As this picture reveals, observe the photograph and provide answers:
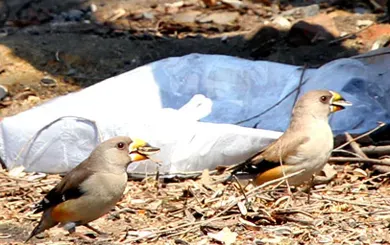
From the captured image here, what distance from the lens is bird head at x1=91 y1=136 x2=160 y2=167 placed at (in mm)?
7488

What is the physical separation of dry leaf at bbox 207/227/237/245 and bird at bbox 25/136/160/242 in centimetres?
67

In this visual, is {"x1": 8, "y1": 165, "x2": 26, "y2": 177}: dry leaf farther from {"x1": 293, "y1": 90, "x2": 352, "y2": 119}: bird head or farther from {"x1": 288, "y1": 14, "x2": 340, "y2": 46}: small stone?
{"x1": 288, "y1": 14, "x2": 340, "y2": 46}: small stone

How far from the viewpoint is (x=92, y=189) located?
24.0 feet

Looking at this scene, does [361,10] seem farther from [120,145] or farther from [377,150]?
[120,145]

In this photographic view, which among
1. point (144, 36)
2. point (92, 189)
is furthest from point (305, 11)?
point (92, 189)

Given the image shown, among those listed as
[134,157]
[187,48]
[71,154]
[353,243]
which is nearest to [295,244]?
[353,243]

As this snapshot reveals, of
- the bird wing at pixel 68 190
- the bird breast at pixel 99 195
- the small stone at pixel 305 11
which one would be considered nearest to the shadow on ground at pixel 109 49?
the small stone at pixel 305 11

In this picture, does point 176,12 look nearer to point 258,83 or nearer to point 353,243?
point 258,83

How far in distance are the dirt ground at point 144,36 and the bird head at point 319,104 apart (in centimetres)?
88

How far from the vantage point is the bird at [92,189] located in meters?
7.28

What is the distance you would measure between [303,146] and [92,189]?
5.20 feet

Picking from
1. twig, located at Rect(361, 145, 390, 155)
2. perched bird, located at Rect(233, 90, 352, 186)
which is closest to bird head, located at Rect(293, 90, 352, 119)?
perched bird, located at Rect(233, 90, 352, 186)

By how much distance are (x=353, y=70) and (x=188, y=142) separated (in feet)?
5.63

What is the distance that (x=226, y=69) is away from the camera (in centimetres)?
1039
